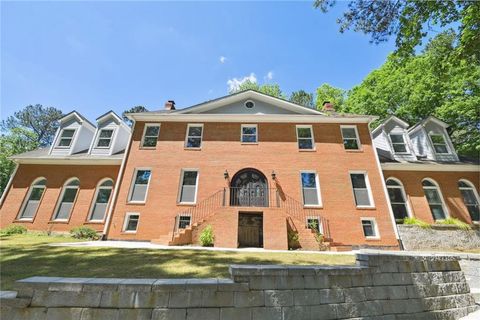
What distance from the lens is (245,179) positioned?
12617mm

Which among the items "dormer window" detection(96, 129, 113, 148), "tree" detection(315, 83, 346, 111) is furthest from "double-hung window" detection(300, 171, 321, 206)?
"tree" detection(315, 83, 346, 111)

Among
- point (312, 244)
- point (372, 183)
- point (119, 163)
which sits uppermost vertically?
point (119, 163)

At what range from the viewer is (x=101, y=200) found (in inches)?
513

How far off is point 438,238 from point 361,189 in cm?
393

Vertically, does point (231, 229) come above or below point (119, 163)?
below

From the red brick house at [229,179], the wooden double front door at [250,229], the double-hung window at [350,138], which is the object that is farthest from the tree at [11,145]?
the double-hung window at [350,138]

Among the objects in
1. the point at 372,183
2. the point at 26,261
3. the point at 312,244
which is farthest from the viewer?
the point at 372,183

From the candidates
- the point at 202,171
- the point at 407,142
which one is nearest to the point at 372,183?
the point at 407,142

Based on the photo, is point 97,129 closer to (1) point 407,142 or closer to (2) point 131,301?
(2) point 131,301

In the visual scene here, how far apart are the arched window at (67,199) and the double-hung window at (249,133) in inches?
417

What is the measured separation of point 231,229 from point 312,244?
146 inches

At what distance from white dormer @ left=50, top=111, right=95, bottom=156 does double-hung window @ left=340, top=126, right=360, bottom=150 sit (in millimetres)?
17170

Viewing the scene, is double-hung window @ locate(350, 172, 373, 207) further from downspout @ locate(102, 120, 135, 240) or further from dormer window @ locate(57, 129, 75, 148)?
dormer window @ locate(57, 129, 75, 148)

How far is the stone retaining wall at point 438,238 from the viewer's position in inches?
414
